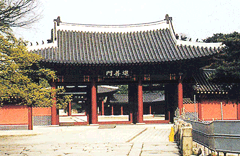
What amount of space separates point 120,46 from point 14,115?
30.0ft

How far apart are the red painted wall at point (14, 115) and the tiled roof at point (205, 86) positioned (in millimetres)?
11856

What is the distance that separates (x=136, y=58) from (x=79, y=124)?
6.36m

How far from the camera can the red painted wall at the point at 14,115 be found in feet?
72.7

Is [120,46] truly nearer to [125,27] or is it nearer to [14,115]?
[125,27]

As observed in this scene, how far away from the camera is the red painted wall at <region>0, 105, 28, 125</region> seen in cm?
2217

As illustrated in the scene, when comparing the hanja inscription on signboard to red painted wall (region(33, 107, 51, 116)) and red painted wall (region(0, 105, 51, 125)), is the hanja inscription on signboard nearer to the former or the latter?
red painted wall (region(33, 107, 51, 116))

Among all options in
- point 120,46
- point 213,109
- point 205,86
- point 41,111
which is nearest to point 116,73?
point 120,46

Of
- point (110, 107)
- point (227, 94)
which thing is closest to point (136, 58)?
point (227, 94)

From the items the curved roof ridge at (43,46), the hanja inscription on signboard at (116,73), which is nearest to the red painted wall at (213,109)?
the hanja inscription on signboard at (116,73)

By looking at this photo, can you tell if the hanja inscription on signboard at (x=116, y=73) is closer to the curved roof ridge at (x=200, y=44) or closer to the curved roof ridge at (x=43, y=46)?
the curved roof ridge at (x=43, y=46)

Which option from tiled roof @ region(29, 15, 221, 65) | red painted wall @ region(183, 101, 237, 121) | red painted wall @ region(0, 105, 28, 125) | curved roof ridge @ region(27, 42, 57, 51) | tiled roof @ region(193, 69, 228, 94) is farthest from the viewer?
red painted wall @ region(183, 101, 237, 121)

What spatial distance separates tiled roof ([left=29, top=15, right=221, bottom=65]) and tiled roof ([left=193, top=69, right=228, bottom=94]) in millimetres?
2404

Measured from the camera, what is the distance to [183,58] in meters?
23.0

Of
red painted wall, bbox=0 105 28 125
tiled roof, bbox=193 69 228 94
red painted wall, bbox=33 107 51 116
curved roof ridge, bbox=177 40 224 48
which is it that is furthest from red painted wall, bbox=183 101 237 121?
red painted wall, bbox=0 105 28 125
